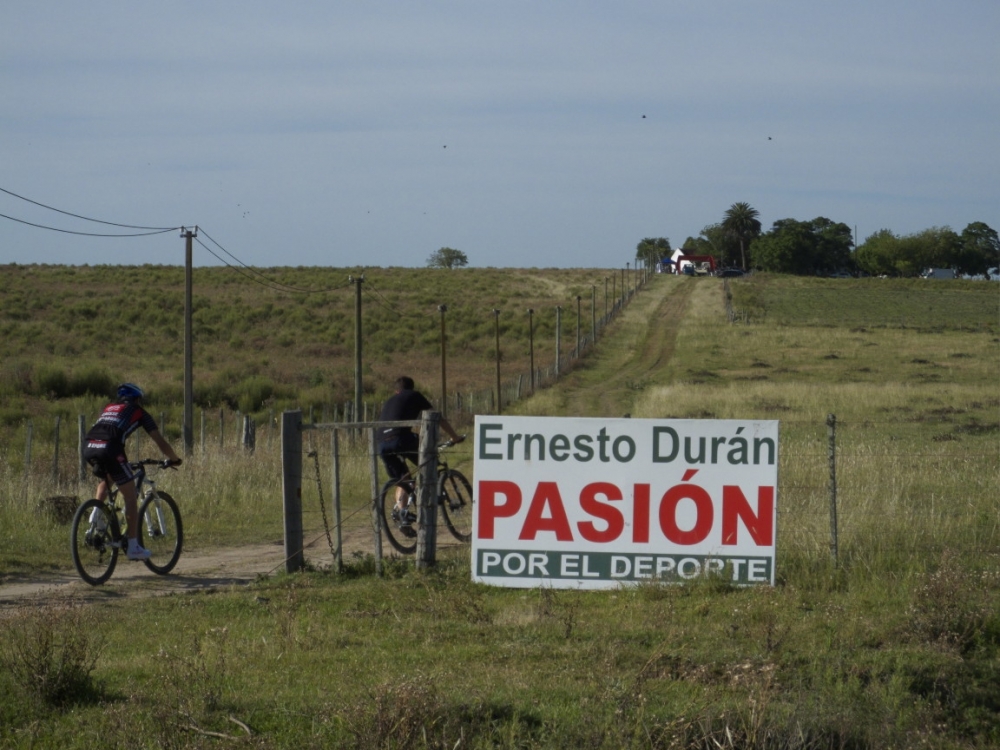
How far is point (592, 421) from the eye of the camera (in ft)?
31.0

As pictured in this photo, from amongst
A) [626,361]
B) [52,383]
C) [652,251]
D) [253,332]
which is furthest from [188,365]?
[652,251]

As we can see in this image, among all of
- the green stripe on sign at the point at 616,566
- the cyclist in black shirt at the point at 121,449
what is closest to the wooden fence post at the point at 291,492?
the cyclist in black shirt at the point at 121,449

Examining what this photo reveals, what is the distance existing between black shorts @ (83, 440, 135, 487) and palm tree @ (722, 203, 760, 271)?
5681 inches

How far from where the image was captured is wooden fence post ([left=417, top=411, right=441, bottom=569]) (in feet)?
31.5

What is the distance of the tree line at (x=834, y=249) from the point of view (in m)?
143

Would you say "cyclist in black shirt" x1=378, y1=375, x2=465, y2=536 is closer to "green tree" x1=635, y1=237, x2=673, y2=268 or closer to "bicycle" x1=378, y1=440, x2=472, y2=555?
"bicycle" x1=378, y1=440, x2=472, y2=555

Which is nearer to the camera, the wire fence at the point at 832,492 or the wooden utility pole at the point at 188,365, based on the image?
the wire fence at the point at 832,492

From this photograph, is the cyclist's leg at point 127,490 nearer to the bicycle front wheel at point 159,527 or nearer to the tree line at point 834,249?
the bicycle front wheel at point 159,527

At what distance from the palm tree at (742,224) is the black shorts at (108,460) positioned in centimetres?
14430

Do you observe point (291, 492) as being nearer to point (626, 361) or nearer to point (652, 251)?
point (626, 361)

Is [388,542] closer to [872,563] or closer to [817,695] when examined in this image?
[872,563]

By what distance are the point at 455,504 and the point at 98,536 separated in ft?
11.5

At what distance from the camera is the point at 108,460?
32.3ft

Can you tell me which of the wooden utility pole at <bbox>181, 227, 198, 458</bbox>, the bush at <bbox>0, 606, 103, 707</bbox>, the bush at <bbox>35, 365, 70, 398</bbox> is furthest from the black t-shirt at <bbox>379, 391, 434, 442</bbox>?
the bush at <bbox>35, 365, 70, 398</bbox>
